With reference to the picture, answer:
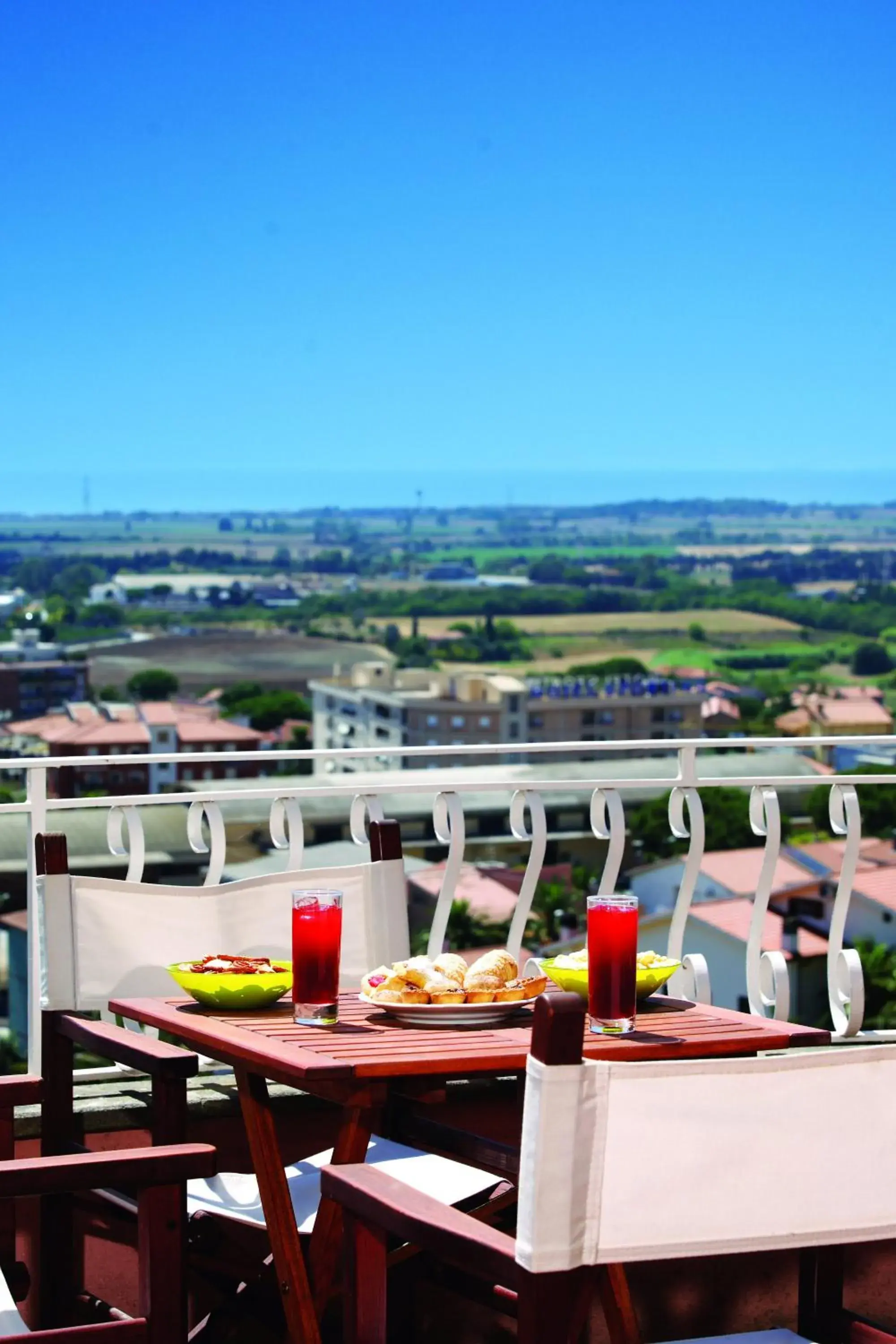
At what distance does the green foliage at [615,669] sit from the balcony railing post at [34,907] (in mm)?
110953

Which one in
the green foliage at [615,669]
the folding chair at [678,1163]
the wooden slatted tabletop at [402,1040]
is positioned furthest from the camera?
the green foliage at [615,669]

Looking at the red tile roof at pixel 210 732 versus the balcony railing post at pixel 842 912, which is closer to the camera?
the balcony railing post at pixel 842 912

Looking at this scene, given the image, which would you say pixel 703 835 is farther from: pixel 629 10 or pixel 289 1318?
pixel 629 10

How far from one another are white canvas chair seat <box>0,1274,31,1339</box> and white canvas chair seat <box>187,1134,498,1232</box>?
0.35 meters

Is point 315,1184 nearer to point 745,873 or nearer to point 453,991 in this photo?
point 453,991

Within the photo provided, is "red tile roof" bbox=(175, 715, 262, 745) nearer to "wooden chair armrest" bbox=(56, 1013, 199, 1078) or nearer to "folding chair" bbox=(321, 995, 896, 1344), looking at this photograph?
"wooden chair armrest" bbox=(56, 1013, 199, 1078)

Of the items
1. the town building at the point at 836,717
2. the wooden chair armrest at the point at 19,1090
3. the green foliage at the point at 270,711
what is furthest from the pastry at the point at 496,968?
the green foliage at the point at 270,711

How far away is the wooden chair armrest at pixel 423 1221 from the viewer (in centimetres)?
139

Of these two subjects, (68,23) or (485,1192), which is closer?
(485,1192)

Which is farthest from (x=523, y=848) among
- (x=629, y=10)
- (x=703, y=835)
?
(x=629, y=10)

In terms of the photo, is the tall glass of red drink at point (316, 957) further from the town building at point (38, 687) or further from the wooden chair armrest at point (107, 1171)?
the town building at point (38, 687)

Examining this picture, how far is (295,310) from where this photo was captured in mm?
178875

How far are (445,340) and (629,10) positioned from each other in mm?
47117

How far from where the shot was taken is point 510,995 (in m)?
2.13
